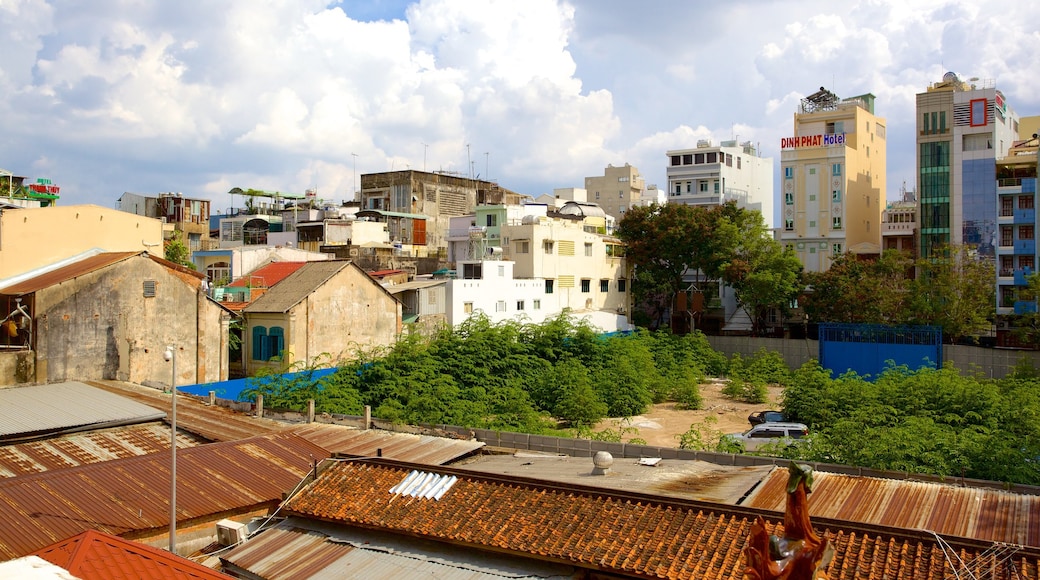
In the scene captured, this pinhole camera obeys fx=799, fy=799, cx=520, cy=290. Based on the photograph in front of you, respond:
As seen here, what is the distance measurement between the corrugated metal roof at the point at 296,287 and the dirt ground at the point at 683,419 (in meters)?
12.4

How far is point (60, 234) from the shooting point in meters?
27.1

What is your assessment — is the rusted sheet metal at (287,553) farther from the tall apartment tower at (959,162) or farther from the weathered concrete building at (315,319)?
the tall apartment tower at (959,162)

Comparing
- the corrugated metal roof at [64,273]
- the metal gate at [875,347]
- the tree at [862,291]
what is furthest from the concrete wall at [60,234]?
the tree at [862,291]

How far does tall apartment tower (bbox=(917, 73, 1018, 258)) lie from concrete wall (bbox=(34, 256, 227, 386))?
40.4 metres

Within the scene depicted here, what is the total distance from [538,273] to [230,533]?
33599 mm

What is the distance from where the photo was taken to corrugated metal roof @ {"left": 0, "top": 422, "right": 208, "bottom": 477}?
14.7 m

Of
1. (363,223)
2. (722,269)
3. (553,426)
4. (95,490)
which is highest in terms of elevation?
(363,223)

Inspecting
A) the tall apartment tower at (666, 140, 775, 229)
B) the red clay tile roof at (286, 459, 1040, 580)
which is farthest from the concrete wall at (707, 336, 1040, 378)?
the red clay tile roof at (286, 459, 1040, 580)

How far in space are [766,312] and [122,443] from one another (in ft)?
135

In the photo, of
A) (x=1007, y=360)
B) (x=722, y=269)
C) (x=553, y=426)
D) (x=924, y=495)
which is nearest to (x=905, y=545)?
(x=924, y=495)

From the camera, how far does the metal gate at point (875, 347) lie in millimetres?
37094

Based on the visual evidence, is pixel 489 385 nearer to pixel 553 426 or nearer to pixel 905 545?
pixel 553 426

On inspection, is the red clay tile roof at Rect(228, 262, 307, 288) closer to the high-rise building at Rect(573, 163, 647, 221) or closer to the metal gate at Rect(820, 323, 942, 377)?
the metal gate at Rect(820, 323, 942, 377)

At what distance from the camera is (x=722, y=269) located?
153 ft
